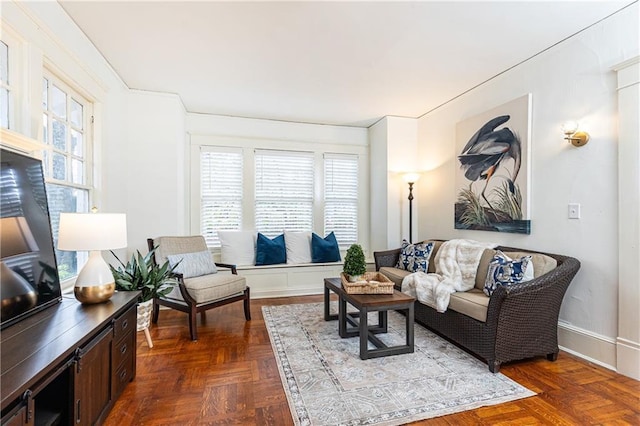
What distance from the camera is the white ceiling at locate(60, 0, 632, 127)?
228 cm

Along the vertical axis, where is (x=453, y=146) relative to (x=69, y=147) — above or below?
above

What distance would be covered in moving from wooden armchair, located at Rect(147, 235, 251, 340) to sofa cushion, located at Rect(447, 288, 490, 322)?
2118 millimetres

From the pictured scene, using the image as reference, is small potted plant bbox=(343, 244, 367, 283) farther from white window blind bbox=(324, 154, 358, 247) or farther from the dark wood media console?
white window blind bbox=(324, 154, 358, 247)

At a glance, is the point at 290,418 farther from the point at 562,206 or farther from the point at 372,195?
the point at 372,195

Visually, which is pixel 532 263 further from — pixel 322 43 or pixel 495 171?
pixel 322 43

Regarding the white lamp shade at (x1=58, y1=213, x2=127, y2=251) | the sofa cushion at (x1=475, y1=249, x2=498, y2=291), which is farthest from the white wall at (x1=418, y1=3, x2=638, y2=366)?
the white lamp shade at (x1=58, y1=213, x2=127, y2=251)

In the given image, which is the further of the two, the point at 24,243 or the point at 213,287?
the point at 213,287

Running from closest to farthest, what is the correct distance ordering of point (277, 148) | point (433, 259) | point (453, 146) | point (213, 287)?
point (213, 287), point (433, 259), point (453, 146), point (277, 148)

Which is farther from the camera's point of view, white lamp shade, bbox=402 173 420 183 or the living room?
white lamp shade, bbox=402 173 420 183

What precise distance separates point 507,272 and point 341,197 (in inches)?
119

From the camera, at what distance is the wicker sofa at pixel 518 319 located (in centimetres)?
229

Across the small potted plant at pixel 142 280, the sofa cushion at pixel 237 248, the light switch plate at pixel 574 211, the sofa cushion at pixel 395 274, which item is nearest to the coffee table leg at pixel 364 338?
the sofa cushion at pixel 395 274

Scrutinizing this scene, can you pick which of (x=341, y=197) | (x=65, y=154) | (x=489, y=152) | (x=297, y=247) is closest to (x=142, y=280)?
(x=65, y=154)

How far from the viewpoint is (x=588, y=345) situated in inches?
98.8
